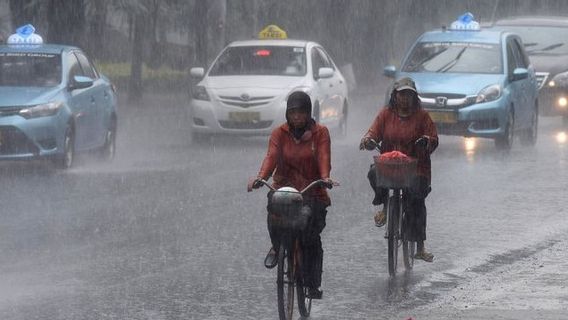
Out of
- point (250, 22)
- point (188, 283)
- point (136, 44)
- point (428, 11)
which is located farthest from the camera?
point (428, 11)

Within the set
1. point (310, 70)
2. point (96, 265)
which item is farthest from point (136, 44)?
point (96, 265)

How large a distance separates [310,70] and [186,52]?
82.0 ft

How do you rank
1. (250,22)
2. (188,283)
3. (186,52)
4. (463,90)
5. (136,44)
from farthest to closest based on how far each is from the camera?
(186,52) < (250,22) < (136,44) < (463,90) < (188,283)

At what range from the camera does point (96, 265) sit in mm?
11062

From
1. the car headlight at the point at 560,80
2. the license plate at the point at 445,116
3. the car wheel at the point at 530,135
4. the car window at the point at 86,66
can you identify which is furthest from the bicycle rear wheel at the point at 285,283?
the car headlight at the point at 560,80

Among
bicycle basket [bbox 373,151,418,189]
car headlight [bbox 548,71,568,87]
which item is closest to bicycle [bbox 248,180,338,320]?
bicycle basket [bbox 373,151,418,189]

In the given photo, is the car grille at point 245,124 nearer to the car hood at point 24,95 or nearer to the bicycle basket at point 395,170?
the car hood at point 24,95

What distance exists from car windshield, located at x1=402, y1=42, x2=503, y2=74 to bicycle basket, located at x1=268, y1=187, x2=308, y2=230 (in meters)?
13.6

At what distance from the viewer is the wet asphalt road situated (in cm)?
961

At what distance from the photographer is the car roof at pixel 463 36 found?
2266 centimetres

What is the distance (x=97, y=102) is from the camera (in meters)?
19.9

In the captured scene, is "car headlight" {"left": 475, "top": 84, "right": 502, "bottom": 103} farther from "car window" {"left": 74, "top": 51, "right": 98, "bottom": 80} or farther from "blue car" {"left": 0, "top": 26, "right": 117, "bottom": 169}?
"car window" {"left": 74, "top": 51, "right": 98, "bottom": 80}

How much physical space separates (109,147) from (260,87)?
107 inches

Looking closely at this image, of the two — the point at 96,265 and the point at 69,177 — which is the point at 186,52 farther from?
the point at 96,265
